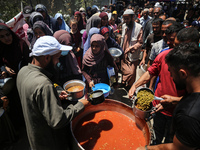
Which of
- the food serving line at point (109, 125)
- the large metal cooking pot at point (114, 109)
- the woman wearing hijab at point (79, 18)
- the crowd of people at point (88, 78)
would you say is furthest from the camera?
the woman wearing hijab at point (79, 18)

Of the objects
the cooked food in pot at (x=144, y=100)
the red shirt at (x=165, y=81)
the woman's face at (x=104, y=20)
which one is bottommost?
the cooked food in pot at (x=144, y=100)

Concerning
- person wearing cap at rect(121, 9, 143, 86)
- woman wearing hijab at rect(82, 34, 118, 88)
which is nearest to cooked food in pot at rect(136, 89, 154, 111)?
woman wearing hijab at rect(82, 34, 118, 88)

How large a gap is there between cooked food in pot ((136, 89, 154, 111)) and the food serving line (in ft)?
0.10

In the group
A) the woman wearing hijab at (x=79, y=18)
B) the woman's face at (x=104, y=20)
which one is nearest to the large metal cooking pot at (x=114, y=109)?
the woman's face at (x=104, y=20)

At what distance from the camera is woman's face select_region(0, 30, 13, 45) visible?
247 cm

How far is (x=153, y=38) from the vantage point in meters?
4.06

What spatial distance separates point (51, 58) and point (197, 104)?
1603 mm

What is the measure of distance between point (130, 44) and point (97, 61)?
A: 189 cm

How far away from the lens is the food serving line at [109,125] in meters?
1.76

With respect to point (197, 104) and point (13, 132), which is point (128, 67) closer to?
point (197, 104)

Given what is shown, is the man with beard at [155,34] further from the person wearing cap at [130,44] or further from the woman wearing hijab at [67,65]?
the woman wearing hijab at [67,65]

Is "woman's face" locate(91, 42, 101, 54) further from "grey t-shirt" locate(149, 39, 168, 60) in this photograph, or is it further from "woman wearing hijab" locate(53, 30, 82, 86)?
"grey t-shirt" locate(149, 39, 168, 60)

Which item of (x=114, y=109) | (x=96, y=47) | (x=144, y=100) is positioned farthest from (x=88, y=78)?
(x=144, y=100)

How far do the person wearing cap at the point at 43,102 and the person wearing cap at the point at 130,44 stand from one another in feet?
8.92
